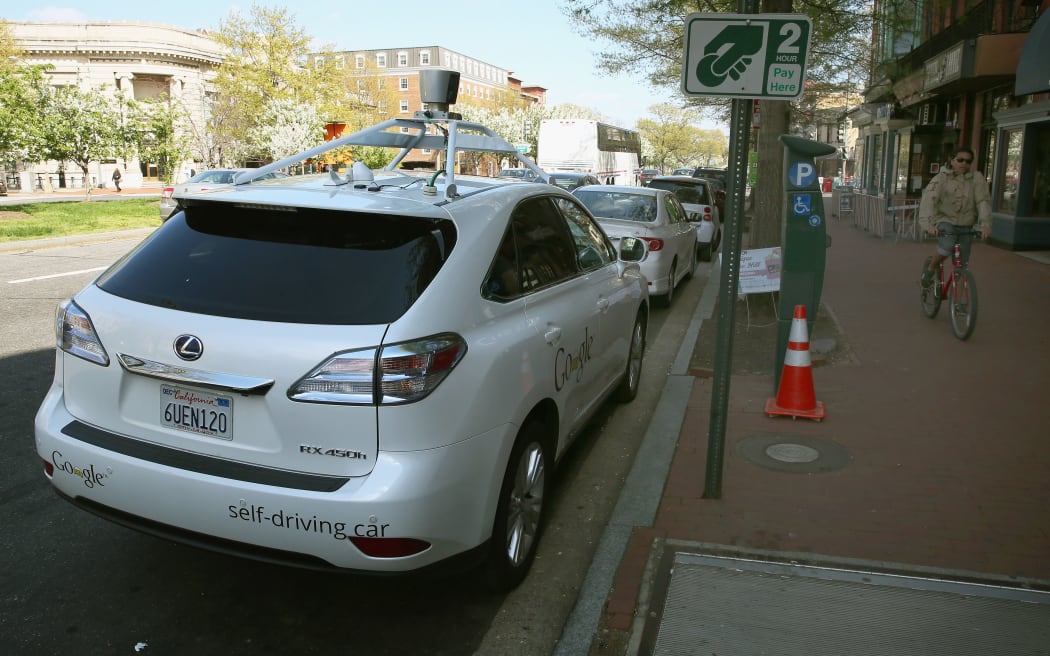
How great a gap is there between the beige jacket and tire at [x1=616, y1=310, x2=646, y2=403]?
153 inches

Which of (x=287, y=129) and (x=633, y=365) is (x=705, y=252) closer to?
(x=633, y=365)

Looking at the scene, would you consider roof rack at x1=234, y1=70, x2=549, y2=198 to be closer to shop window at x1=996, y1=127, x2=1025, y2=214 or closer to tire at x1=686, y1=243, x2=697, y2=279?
tire at x1=686, y1=243, x2=697, y2=279

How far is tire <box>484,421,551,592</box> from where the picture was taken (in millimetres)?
3453

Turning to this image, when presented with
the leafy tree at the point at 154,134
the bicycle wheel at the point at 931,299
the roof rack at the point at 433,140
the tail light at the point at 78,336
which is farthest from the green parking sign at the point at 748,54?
the leafy tree at the point at 154,134

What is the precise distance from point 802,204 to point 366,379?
4.87m

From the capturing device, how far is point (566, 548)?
425 cm

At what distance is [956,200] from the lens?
8688 mm

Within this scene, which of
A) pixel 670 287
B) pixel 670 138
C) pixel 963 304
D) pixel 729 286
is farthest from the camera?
pixel 670 138

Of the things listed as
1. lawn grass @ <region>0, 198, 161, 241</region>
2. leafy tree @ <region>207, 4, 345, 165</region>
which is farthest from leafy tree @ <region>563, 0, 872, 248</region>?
leafy tree @ <region>207, 4, 345, 165</region>

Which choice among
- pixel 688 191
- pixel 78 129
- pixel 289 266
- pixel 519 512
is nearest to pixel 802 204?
pixel 519 512

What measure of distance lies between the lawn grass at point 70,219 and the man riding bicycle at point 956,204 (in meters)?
17.2

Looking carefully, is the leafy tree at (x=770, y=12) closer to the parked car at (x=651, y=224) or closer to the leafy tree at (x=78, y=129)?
the parked car at (x=651, y=224)

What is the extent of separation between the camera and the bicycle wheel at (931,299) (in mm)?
9445

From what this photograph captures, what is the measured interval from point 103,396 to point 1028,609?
3.79m
